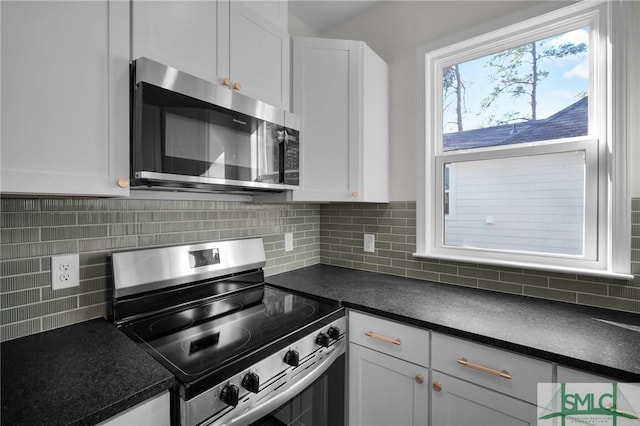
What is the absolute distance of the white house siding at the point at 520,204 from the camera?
1499 mm

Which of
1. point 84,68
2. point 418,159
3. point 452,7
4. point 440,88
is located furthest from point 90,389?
point 452,7

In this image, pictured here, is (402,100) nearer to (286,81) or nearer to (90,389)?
(286,81)

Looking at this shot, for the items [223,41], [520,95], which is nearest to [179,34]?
[223,41]

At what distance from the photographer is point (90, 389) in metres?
0.77

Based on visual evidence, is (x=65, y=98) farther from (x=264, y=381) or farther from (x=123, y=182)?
(x=264, y=381)

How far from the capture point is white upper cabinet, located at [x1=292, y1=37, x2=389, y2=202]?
1.70 meters

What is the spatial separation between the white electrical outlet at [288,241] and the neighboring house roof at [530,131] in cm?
116

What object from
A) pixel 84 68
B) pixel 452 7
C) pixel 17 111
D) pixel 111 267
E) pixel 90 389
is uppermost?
pixel 452 7

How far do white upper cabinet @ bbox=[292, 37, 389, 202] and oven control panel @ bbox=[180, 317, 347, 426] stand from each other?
0.75 m

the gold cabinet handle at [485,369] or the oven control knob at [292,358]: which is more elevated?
the oven control knob at [292,358]

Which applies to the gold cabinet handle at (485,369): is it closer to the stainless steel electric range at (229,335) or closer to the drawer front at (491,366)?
the drawer front at (491,366)

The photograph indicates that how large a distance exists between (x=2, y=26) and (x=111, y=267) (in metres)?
0.83

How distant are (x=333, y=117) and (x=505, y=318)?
1303 mm

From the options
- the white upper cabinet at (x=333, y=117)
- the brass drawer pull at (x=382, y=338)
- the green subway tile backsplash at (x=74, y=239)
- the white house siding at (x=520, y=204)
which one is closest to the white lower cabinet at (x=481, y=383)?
the brass drawer pull at (x=382, y=338)
